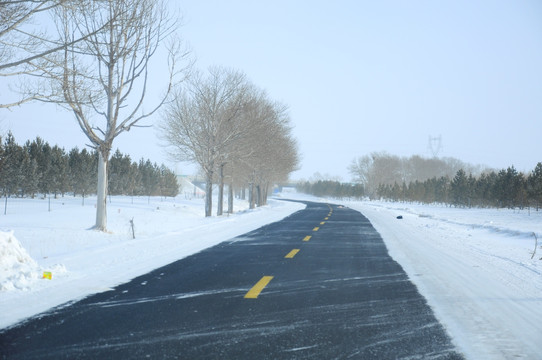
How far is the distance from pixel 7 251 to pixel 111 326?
4.30 m

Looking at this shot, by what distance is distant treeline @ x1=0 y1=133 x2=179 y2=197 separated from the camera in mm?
45406

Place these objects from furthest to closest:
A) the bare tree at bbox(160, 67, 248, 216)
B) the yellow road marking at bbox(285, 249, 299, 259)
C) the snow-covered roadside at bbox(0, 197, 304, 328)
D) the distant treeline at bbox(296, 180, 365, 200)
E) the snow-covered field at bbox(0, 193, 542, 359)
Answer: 1. the distant treeline at bbox(296, 180, 365, 200)
2. the bare tree at bbox(160, 67, 248, 216)
3. the yellow road marking at bbox(285, 249, 299, 259)
4. the snow-covered roadside at bbox(0, 197, 304, 328)
5. the snow-covered field at bbox(0, 193, 542, 359)

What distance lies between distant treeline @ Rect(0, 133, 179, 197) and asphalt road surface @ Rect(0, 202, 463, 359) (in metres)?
35.1

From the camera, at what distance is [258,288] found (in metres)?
6.59

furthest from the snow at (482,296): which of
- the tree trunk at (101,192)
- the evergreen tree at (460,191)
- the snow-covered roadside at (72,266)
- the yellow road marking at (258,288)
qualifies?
the evergreen tree at (460,191)

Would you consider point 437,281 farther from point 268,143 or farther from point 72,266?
point 268,143

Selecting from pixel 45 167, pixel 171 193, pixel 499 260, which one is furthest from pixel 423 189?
pixel 499 260

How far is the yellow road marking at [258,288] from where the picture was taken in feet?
20.0

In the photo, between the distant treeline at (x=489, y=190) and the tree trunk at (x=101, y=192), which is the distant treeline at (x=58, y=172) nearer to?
the tree trunk at (x=101, y=192)

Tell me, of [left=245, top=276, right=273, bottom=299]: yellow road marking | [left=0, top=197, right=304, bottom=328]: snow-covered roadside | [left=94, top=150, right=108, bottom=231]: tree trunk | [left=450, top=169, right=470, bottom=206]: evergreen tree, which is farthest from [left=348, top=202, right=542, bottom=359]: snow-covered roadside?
[left=450, top=169, right=470, bottom=206]: evergreen tree

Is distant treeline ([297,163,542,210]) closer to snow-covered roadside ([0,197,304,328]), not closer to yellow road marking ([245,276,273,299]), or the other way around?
snow-covered roadside ([0,197,304,328])

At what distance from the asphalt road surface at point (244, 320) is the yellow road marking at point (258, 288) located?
1cm

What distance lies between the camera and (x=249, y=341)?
4105 mm

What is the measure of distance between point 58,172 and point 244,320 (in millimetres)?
54280
